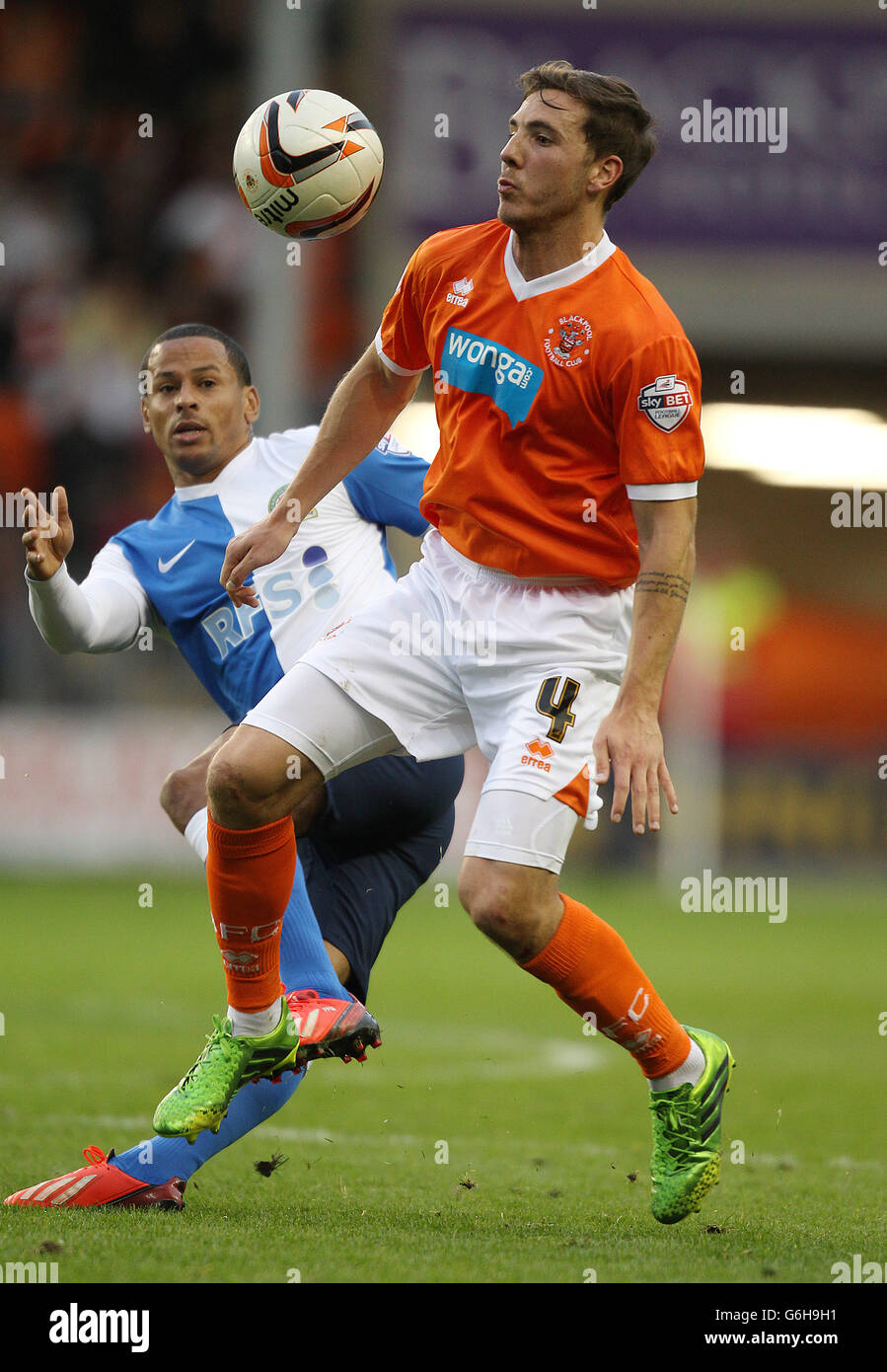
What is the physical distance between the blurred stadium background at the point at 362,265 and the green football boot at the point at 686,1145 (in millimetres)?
9933

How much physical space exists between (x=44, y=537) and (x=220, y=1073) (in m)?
1.41

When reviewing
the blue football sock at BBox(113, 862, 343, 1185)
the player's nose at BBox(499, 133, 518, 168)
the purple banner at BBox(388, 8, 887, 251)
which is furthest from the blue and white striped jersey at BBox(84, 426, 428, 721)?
the purple banner at BBox(388, 8, 887, 251)

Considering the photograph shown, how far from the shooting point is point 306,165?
4.57 meters

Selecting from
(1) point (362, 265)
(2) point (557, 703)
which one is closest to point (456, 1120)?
(2) point (557, 703)

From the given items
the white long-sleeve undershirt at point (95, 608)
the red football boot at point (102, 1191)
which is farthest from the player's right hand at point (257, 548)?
the red football boot at point (102, 1191)

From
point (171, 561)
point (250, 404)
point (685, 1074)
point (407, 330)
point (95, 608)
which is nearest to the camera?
point (685, 1074)

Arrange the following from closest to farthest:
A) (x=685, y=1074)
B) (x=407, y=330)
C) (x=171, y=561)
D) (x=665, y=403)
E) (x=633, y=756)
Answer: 1. (x=633, y=756)
2. (x=665, y=403)
3. (x=685, y=1074)
4. (x=407, y=330)
5. (x=171, y=561)

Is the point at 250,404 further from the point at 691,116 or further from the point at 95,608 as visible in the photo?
the point at 691,116

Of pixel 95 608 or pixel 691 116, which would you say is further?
pixel 691 116

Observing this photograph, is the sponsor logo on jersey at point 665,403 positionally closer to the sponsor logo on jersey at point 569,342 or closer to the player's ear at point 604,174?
the sponsor logo on jersey at point 569,342

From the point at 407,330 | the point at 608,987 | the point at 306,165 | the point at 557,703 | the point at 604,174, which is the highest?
the point at 306,165

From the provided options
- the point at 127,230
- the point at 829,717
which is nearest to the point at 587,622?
the point at 127,230

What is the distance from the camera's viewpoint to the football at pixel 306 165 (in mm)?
4566

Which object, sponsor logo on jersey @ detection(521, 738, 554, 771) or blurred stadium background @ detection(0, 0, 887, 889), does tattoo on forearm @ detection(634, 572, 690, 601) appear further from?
blurred stadium background @ detection(0, 0, 887, 889)
